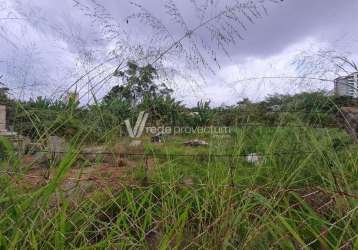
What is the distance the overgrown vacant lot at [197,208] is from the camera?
934 mm

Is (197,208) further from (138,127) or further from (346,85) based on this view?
(346,85)

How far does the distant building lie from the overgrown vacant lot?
23 cm

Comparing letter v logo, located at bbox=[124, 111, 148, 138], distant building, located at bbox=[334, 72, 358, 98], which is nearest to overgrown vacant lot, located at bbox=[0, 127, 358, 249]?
letter v logo, located at bbox=[124, 111, 148, 138]

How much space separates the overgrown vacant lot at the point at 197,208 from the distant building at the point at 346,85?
234 mm

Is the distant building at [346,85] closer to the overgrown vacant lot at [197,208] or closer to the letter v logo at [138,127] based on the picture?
the overgrown vacant lot at [197,208]

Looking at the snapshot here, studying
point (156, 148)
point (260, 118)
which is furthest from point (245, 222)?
point (260, 118)

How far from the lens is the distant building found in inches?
64.6

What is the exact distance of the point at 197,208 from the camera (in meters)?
1.28

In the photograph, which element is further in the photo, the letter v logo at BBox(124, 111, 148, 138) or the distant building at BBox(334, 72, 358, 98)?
the distant building at BBox(334, 72, 358, 98)

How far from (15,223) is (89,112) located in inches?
16.5

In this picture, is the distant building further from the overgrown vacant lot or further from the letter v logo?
the letter v logo

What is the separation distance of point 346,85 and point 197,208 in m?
0.99

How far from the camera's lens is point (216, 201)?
3.81ft

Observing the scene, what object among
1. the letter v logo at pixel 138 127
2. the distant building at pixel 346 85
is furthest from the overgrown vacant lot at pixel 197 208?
the distant building at pixel 346 85
